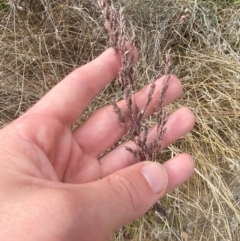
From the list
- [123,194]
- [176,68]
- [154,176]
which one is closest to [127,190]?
[123,194]

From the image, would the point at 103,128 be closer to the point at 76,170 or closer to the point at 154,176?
the point at 76,170

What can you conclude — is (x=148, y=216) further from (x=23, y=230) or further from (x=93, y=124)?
(x=23, y=230)

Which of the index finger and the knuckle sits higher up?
the index finger

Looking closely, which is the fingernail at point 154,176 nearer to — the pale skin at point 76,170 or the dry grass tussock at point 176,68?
the pale skin at point 76,170

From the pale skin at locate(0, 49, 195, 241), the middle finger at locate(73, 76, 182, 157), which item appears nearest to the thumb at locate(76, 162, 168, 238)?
the pale skin at locate(0, 49, 195, 241)

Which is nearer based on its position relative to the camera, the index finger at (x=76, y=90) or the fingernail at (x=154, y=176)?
the fingernail at (x=154, y=176)

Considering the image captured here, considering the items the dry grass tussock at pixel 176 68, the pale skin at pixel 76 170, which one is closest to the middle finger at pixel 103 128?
the pale skin at pixel 76 170

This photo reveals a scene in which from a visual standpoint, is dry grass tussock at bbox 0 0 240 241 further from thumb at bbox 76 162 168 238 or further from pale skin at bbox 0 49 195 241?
thumb at bbox 76 162 168 238
